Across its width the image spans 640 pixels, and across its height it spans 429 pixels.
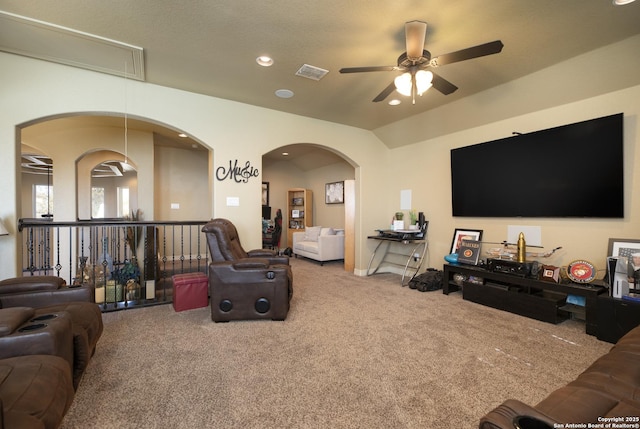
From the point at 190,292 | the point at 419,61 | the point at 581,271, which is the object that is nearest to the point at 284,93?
the point at 419,61

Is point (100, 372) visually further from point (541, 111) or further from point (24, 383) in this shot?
point (541, 111)

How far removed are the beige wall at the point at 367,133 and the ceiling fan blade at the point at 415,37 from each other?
1.83m

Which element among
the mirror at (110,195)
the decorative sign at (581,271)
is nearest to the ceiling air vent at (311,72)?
the decorative sign at (581,271)

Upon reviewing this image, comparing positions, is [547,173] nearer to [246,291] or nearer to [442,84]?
[442,84]

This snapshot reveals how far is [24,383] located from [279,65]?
3.10 m

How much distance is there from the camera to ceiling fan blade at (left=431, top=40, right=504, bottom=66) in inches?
79.1

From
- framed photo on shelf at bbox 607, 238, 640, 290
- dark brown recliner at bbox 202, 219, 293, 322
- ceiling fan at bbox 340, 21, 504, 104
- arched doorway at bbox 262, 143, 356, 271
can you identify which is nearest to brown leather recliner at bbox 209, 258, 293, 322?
dark brown recliner at bbox 202, 219, 293, 322

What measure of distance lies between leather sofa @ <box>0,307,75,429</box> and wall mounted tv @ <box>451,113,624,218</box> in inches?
180

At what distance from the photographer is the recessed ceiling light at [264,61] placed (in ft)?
9.54

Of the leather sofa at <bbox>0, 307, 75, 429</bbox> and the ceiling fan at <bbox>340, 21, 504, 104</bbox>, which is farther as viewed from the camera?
the ceiling fan at <bbox>340, 21, 504, 104</bbox>

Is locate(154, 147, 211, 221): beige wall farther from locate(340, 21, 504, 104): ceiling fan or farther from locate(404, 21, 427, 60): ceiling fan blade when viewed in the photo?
locate(404, 21, 427, 60): ceiling fan blade

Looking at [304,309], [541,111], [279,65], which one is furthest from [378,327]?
[541,111]

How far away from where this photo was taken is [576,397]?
100 cm

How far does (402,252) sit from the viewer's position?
5445 millimetres
